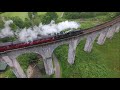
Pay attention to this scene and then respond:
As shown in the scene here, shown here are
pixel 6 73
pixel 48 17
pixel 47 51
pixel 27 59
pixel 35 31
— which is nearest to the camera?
pixel 47 51

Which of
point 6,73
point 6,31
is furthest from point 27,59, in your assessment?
point 6,31

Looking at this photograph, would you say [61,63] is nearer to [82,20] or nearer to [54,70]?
[54,70]

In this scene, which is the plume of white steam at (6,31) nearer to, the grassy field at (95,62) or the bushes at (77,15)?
the grassy field at (95,62)

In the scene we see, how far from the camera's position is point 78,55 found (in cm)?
4631

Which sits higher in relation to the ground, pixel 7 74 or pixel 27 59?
pixel 27 59

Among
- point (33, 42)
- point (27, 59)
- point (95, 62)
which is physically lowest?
point (95, 62)

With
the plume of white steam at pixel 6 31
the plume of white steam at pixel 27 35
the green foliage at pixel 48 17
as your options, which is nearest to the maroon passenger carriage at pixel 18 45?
the plume of white steam at pixel 27 35

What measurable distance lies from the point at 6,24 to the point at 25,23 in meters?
4.88

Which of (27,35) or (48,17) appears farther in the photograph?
(48,17)

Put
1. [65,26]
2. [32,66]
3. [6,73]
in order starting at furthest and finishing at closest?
[32,66] → [65,26] → [6,73]

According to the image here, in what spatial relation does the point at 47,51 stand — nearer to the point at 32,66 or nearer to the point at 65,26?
the point at 65,26

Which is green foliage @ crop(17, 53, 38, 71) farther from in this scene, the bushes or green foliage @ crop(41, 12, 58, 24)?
the bushes

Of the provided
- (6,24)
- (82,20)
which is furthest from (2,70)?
(82,20)

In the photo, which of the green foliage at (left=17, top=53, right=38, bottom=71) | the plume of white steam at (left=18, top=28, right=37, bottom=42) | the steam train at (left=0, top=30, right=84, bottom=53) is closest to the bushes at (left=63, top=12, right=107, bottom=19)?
the green foliage at (left=17, top=53, right=38, bottom=71)
